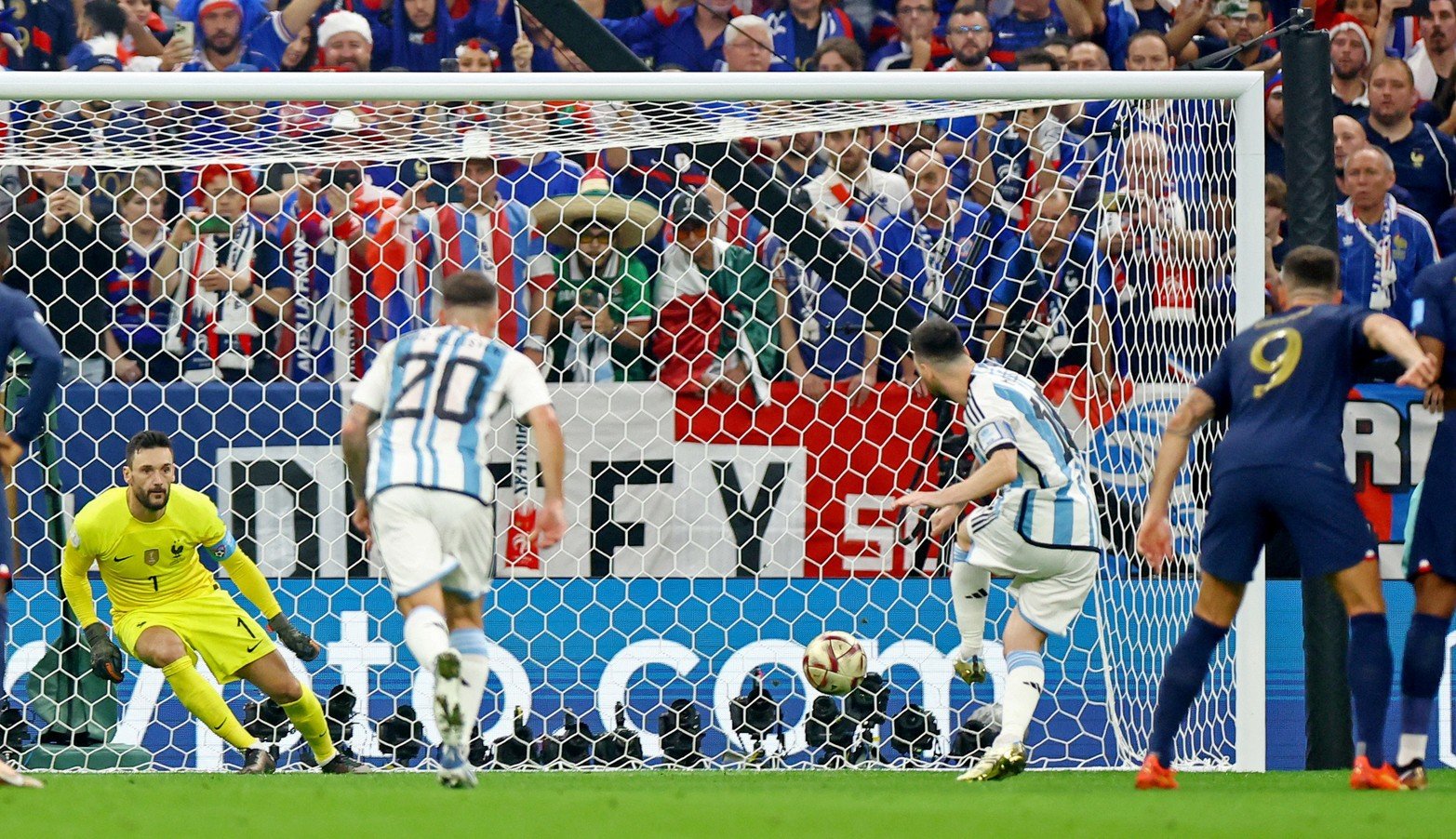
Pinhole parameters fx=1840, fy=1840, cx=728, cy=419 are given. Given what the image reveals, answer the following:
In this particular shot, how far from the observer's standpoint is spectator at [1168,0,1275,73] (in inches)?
421

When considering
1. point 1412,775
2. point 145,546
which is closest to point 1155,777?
Answer: point 1412,775

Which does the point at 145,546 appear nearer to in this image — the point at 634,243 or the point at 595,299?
the point at 595,299

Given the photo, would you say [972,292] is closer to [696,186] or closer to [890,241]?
[890,241]

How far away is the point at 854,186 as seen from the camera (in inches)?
355

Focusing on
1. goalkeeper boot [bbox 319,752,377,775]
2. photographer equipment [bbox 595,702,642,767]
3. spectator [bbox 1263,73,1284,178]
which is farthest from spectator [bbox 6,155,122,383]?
spectator [bbox 1263,73,1284,178]

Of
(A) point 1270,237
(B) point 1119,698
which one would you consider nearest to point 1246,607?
(B) point 1119,698

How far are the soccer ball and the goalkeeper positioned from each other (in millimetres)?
1914

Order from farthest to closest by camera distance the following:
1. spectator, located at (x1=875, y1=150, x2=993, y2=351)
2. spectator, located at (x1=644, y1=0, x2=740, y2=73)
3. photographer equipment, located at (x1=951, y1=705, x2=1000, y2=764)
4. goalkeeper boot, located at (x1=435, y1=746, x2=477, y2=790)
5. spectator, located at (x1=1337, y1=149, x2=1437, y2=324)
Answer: spectator, located at (x1=644, y1=0, x2=740, y2=73) < spectator, located at (x1=1337, y1=149, x2=1437, y2=324) < spectator, located at (x1=875, y1=150, x2=993, y2=351) < photographer equipment, located at (x1=951, y1=705, x2=1000, y2=764) < goalkeeper boot, located at (x1=435, y1=746, x2=477, y2=790)

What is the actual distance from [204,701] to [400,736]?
2.97 feet

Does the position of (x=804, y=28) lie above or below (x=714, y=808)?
above

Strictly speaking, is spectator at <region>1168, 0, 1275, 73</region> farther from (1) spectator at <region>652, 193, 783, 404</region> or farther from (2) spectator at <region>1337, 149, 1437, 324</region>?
(1) spectator at <region>652, 193, 783, 404</region>

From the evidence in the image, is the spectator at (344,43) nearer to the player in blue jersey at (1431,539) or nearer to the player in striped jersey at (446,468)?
the player in striped jersey at (446,468)

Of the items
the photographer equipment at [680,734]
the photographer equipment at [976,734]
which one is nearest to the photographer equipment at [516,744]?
the photographer equipment at [680,734]

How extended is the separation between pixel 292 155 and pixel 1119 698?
440 cm
